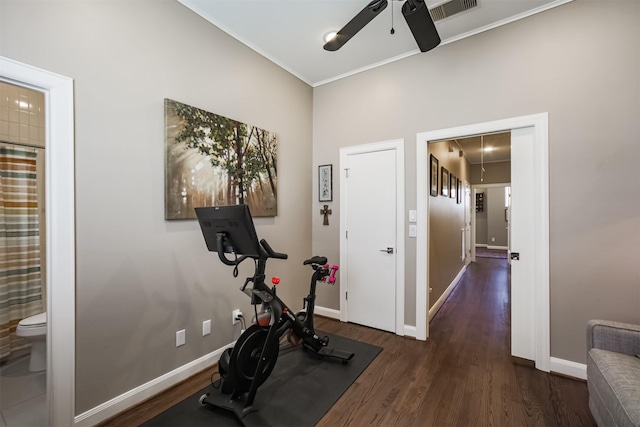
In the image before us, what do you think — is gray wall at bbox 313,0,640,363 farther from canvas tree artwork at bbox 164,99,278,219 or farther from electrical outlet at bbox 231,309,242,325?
electrical outlet at bbox 231,309,242,325

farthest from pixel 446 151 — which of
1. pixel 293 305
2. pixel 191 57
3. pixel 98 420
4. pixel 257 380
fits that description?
pixel 98 420

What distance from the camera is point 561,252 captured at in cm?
228

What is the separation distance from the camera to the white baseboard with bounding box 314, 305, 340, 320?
3530mm

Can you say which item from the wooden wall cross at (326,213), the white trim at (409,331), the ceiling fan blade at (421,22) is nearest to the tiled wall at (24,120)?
the wooden wall cross at (326,213)

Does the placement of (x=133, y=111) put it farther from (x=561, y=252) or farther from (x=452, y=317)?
(x=452, y=317)

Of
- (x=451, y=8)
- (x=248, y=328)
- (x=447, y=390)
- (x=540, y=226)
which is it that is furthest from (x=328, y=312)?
(x=451, y=8)

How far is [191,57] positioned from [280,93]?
1.11 metres

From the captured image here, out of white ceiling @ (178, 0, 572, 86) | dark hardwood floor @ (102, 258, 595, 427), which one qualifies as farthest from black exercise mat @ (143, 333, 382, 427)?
white ceiling @ (178, 0, 572, 86)

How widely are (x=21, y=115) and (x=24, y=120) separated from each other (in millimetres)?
51

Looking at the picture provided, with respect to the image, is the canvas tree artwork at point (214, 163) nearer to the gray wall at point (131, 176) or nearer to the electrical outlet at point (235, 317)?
the gray wall at point (131, 176)

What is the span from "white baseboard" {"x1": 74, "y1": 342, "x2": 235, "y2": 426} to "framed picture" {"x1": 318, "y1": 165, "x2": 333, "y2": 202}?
210 centimetres

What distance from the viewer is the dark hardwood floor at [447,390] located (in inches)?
71.1

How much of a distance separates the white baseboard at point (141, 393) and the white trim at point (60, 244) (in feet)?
0.37

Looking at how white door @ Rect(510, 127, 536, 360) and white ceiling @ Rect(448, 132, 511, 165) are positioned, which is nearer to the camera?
white door @ Rect(510, 127, 536, 360)
